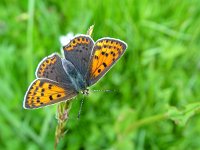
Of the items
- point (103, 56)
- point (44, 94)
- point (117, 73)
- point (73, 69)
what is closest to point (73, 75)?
point (73, 69)

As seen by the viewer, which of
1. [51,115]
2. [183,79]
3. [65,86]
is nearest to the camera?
[65,86]

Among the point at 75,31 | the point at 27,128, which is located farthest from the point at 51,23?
the point at 27,128

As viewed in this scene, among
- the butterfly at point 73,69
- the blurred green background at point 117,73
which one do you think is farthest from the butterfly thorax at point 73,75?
the blurred green background at point 117,73

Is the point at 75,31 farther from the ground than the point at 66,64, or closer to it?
farther from the ground

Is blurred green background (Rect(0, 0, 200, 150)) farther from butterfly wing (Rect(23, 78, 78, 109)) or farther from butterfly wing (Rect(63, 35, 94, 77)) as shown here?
butterfly wing (Rect(23, 78, 78, 109))

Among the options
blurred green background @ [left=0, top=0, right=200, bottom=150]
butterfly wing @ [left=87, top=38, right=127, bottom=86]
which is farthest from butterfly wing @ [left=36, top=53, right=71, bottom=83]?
blurred green background @ [left=0, top=0, right=200, bottom=150]

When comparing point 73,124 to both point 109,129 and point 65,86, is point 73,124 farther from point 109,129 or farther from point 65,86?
point 65,86

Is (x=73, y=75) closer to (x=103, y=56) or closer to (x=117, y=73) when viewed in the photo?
(x=103, y=56)
